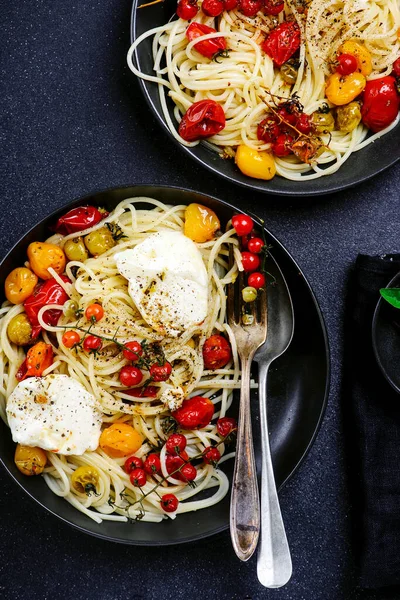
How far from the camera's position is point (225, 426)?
145 inches

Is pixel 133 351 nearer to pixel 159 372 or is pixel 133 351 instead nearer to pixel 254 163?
pixel 159 372

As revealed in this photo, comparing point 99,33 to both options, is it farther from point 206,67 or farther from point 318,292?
point 318,292

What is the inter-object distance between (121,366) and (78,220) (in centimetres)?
81

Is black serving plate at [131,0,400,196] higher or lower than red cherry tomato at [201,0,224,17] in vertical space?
lower

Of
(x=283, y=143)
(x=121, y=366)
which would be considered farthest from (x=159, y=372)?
(x=283, y=143)

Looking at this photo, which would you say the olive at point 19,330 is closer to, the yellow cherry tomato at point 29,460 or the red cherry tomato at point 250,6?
the yellow cherry tomato at point 29,460

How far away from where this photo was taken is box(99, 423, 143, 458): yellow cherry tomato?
3.57 m

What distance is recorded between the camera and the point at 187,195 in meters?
3.71

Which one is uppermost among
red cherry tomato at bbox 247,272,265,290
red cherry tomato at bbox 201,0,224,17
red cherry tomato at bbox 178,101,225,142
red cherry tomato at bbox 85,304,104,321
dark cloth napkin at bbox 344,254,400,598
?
red cherry tomato at bbox 201,0,224,17

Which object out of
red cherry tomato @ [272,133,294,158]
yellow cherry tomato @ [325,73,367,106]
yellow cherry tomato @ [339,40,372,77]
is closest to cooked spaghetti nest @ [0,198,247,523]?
red cherry tomato @ [272,133,294,158]

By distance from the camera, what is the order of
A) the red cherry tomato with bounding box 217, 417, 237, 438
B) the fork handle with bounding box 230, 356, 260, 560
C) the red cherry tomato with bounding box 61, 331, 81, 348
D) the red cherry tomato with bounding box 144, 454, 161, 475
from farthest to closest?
the red cherry tomato with bounding box 217, 417, 237, 438 → the red cherry tomato with bounding box 144, 454, 161, 475 → the red cherry tomato with bounding box 61, 331, 81, 348 → the fork handle with bounding box 230, 356, 260, 560

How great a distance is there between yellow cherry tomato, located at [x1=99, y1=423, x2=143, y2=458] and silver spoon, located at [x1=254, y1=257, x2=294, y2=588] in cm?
68

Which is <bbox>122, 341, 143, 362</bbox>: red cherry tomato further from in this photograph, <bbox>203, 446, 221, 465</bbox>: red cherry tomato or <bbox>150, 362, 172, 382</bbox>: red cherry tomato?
<bbox>203, 446, 221, 465</bbox>: red cherry tomato

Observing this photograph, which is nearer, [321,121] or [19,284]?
[19,284]
